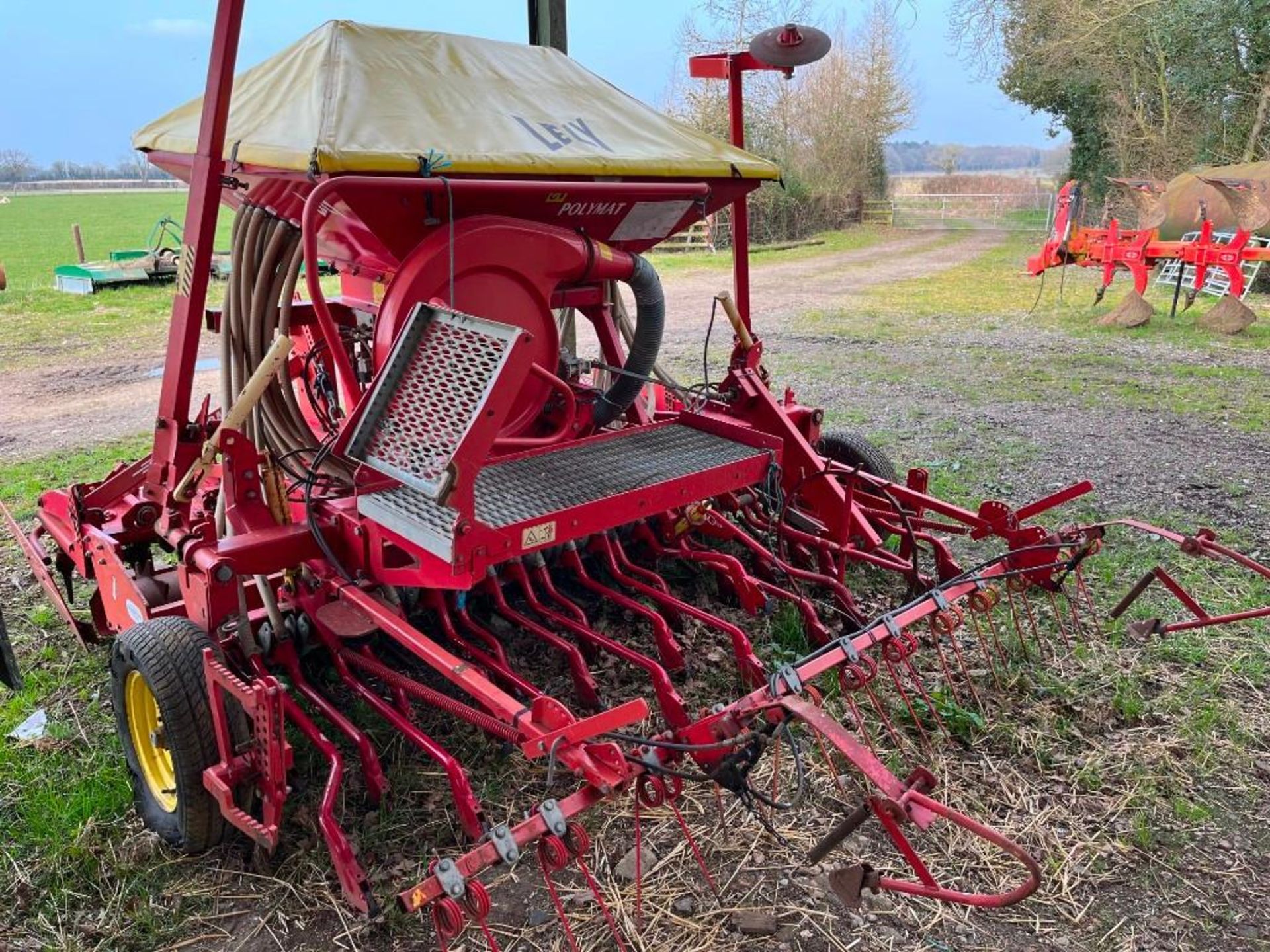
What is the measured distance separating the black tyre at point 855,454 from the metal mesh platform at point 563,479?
3.46ft

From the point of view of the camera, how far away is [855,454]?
437 cm

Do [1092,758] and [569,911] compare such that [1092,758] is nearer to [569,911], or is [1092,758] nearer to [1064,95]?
[569,911]

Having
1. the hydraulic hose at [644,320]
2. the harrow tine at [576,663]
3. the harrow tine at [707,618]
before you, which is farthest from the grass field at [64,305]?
the harrow tine at [576,663]

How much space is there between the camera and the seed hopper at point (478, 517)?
2.26 m

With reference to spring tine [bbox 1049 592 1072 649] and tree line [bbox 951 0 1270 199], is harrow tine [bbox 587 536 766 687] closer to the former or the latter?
spring tine [bbox 1049 592 1072 649]

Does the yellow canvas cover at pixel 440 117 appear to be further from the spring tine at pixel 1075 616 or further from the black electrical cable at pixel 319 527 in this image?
the spring tine at pixel 1075 616

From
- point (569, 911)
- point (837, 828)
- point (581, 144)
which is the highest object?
point (581, 144)

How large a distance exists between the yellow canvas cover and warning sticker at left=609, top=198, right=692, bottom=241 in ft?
0.46

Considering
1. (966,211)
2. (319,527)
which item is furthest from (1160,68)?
(319,527)

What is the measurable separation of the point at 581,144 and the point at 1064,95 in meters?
22.2

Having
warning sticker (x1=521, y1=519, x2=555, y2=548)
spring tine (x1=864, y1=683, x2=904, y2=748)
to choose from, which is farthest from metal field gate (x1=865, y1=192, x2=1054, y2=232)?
warning sticker (x1=521, y1=519, x2=555, y2=548)

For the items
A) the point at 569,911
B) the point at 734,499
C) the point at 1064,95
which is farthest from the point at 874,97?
the point at 569,911

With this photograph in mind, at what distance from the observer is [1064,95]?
2148 cm

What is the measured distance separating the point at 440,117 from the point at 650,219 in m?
0.85
